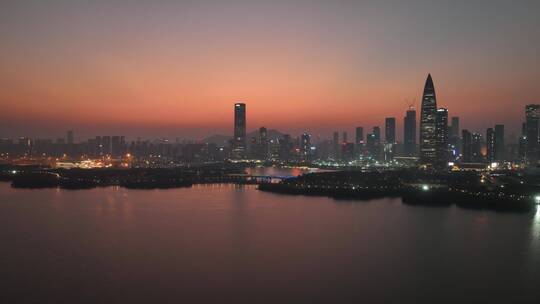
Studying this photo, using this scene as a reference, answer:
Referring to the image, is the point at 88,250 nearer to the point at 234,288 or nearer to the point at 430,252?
the point at 234,288

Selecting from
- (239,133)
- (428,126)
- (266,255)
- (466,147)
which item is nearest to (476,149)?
(466,147)

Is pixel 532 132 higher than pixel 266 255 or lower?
higher

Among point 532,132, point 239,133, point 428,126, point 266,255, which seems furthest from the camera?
point 239,133

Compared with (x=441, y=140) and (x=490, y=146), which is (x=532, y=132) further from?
(x=441, y=140)

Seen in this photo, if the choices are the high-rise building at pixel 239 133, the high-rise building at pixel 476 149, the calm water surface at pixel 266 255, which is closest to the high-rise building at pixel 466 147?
the high-rise building at pixel 476 149

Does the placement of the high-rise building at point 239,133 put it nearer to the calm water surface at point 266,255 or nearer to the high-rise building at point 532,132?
the high-rise building at point 532,132

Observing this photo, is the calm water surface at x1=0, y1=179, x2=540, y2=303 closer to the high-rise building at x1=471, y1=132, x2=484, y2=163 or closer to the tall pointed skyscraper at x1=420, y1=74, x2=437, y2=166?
the tall pointed skyscraper at x1=420, y1=74, x2=437, y2=166

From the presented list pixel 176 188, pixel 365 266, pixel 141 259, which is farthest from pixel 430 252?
pixel 176 188
